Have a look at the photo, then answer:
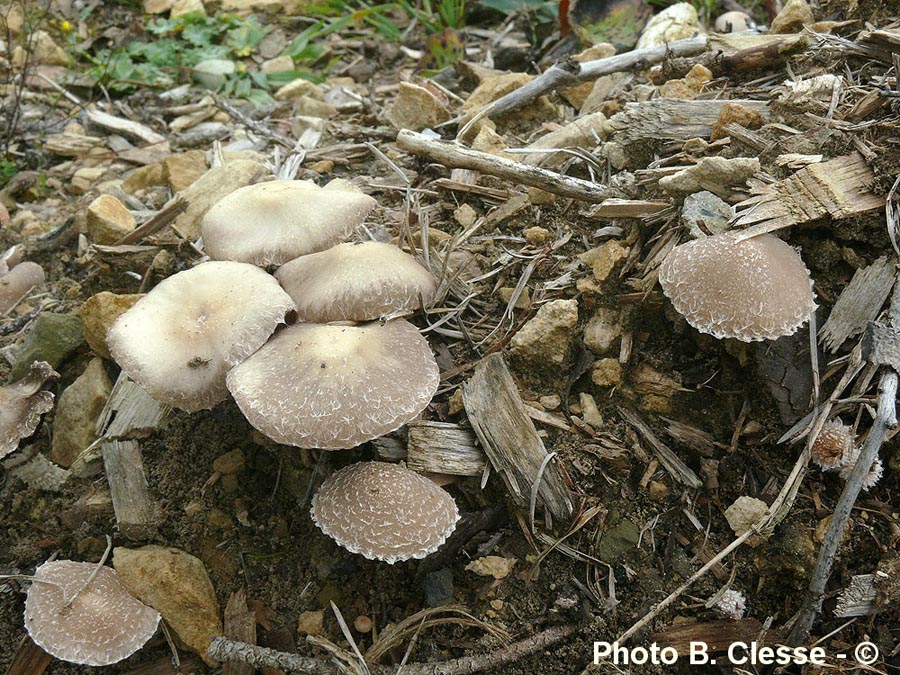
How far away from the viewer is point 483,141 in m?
3.82

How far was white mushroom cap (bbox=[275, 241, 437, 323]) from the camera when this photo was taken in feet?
8.77

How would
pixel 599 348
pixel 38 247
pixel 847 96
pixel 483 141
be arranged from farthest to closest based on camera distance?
pixel 38 247
pixel 483 141
pixel 847 96
pixel 599 348

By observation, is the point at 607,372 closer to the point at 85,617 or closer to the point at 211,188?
the point at 85,617

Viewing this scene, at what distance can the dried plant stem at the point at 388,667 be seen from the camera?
8.19ft

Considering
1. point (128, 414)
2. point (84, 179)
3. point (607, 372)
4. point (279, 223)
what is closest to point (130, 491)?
point (128, 414)

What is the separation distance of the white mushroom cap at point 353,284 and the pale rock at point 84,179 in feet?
9.47

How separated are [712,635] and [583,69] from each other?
3325mm

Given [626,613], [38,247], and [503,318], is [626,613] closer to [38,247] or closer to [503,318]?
[503,318]

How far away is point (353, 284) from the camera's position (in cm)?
267

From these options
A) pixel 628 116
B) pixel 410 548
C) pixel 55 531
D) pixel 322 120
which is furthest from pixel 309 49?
pixel 410 548

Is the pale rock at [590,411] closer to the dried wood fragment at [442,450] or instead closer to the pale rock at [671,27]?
the dried wood fragment at [442,450]

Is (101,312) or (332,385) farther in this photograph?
(101,312)

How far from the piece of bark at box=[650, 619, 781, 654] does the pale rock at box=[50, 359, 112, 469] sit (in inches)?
111

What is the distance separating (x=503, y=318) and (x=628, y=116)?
131 cm
